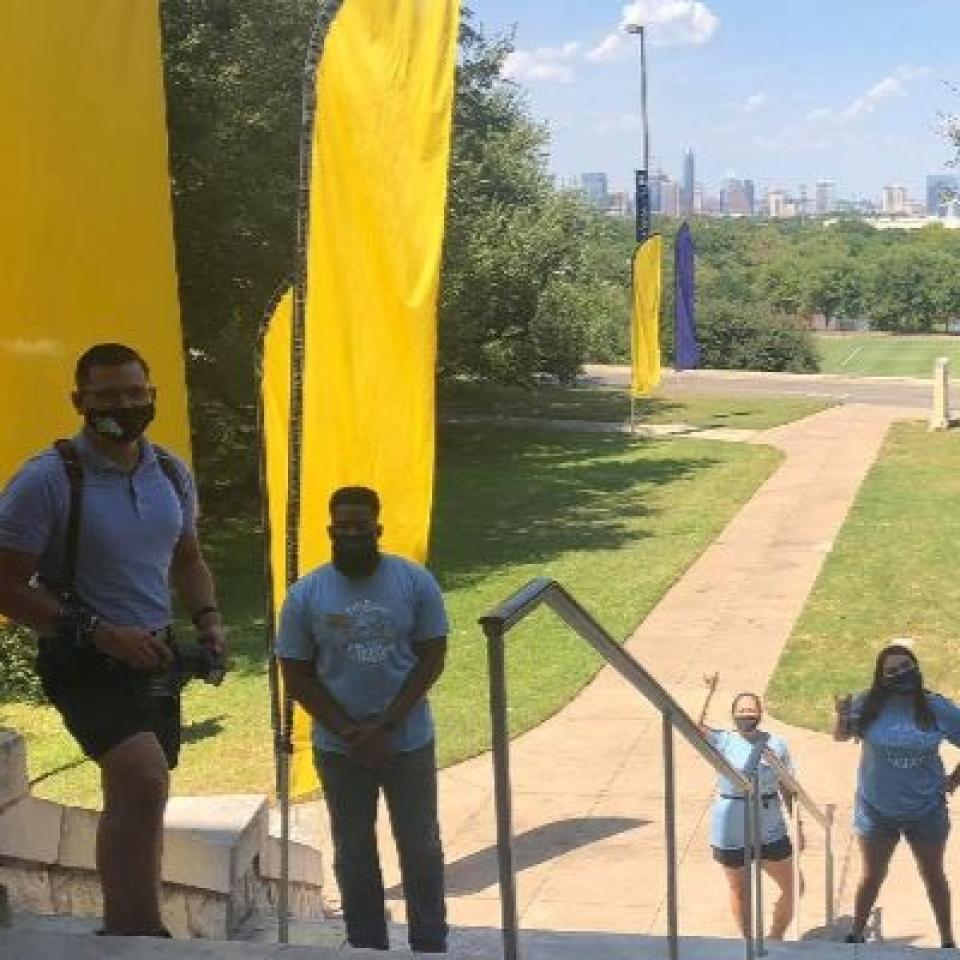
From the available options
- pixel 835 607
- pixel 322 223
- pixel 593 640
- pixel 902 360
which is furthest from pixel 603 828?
pixel 902 360

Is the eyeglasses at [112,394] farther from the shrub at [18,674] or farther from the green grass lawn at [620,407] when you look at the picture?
the green grass lawn at [620,407]

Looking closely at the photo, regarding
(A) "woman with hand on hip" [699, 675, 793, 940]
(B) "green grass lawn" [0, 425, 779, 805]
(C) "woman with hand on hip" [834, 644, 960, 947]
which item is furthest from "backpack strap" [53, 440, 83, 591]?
(C) "woman with hand on hip" [834, 644, 960, 947]

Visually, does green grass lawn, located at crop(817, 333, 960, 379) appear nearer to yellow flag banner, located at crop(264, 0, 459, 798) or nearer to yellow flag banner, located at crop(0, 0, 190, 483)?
yellow flag banner, located at crop(264, 0, 459, 798)

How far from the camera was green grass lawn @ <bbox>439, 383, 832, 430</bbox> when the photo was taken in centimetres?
3403

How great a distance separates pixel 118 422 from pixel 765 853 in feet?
13.9

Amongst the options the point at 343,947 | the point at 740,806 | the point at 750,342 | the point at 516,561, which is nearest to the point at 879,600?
the point at 516,561

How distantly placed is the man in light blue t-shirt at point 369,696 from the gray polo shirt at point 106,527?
29.1 inches

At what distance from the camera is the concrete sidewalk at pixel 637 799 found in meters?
7.28

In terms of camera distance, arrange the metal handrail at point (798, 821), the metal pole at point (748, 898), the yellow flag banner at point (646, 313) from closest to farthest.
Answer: the metal pole at point (748, 898), the metal handrail at point (798, 821), the yellow flag banner at point (646, 313)

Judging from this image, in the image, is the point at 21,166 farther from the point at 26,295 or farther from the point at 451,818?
the point at 451,818

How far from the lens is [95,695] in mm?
3367

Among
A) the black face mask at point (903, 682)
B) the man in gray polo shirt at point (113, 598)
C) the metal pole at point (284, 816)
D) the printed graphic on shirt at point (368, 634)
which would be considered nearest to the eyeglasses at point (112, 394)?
the man in gray polo shirt at point (113, 598)

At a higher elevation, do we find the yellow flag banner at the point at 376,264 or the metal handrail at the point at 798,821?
the yellow flag banner at the point at 376,264

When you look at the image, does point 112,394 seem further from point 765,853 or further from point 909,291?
point 909,291
